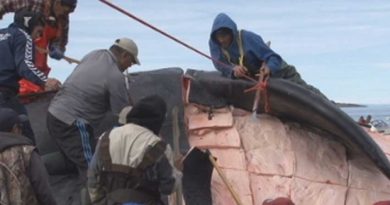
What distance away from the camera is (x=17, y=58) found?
8742 mm

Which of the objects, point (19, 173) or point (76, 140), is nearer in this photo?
point (19, 173)

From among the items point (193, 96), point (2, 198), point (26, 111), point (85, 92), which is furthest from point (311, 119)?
point (2, 198)

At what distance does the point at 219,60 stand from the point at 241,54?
26 centimetres

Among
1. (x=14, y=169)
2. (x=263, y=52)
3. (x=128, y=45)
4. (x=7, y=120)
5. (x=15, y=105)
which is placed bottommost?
(x=15, y=105)

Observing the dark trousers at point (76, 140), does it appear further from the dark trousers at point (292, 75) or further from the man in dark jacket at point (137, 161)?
the dark trousers at point (292, 75)

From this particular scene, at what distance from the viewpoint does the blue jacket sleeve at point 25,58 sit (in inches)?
342

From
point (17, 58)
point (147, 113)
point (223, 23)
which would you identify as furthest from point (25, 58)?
point (147, 113)

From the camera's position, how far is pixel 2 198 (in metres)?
6.95

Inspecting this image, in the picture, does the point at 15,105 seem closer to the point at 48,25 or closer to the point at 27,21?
the point at 27,21

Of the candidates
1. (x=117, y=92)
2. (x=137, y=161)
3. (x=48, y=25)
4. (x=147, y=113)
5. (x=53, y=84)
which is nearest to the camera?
(x=137, y=161)

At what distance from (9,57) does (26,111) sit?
85 cm

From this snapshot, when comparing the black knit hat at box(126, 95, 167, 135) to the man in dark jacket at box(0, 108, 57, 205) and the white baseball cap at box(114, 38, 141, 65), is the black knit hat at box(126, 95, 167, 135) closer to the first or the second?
the man in dark jacket at box(0, 108, 57, 205)

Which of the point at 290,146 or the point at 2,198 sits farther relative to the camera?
the point at 290,146

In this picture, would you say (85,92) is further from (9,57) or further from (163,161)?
(163,161)
